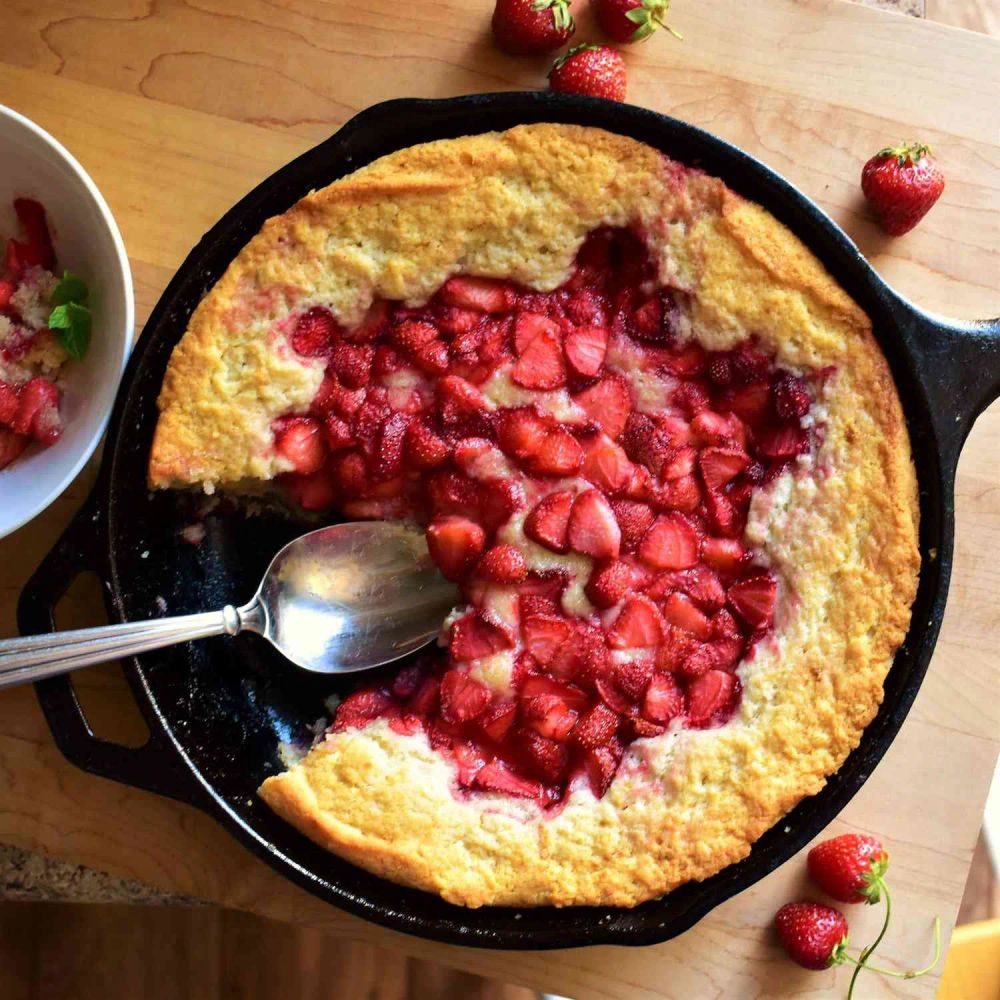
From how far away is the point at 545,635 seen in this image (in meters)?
2.25

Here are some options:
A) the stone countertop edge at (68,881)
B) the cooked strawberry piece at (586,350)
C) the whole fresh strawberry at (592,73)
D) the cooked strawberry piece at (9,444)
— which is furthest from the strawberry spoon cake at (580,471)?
the stone countertop edge at (68,881)

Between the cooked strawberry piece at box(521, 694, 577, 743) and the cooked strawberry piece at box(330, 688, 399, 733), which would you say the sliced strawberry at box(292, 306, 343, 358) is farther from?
the cooked strawberry piece at box(521, 694, 577, 743)

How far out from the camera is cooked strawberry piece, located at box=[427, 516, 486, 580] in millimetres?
2279

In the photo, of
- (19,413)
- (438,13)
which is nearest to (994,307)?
(438,13)

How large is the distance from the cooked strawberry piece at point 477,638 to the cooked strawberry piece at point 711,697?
40cm

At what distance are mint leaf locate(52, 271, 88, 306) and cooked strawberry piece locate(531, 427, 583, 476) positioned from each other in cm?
105

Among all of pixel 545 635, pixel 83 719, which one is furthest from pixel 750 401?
pixel 83 719

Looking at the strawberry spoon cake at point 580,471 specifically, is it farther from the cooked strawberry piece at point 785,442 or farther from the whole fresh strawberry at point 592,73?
the whole fresh strawberry at point 592,73

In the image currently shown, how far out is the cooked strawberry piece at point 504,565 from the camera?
7.33 ft

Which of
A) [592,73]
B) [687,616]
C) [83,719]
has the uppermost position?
[592,73]

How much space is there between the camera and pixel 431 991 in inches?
116

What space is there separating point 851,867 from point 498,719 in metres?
0.90

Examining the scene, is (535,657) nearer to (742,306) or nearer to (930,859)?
(742,306)

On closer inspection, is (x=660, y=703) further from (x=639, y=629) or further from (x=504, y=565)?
(x=504, y=565)
